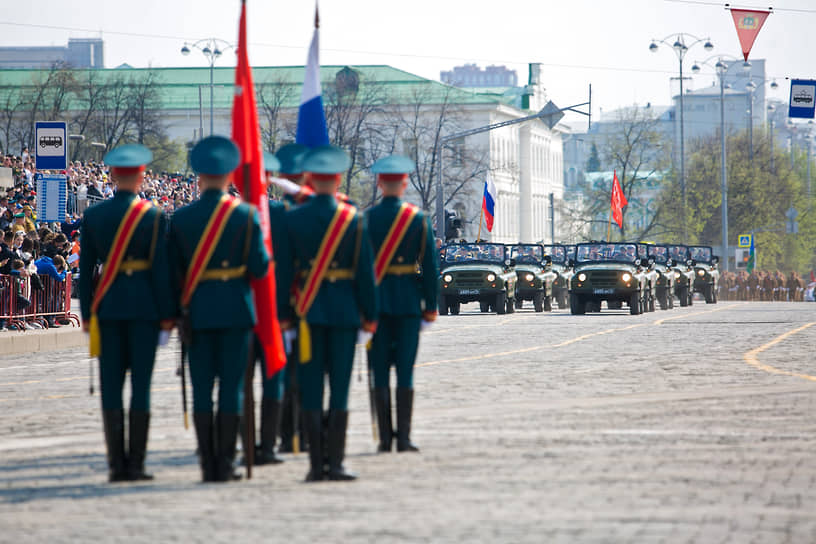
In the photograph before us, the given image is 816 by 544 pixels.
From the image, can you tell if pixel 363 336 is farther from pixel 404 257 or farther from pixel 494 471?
pixel 404 257

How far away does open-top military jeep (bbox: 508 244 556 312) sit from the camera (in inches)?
Answer: 1766

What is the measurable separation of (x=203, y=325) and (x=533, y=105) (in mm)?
128603

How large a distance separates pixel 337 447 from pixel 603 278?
31.5m

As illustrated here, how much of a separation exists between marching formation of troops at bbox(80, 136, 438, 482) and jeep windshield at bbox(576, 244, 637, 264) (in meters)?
32.3

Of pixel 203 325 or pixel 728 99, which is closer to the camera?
pixel 203 325

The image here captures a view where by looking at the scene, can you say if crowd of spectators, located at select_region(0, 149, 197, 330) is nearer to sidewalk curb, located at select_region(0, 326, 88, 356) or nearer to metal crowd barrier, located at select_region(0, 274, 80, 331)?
metal crowd barrier, located at select_region(0, 274, 80, 331)

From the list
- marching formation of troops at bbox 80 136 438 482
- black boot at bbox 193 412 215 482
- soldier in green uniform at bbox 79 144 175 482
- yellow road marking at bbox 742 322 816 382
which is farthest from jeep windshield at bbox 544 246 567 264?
black boot at bbox 193 412 215 482

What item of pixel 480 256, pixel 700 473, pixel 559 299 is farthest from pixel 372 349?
pixel 559 299

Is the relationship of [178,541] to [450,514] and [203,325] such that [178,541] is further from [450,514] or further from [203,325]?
[203,325]

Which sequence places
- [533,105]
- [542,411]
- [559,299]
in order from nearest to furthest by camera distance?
[542,411], [559,299], [533,105]

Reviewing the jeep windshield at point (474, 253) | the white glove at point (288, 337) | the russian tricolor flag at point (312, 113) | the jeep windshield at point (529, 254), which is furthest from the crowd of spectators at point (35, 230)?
the jeep windshield at point (529, 254)

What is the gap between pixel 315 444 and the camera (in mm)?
9453

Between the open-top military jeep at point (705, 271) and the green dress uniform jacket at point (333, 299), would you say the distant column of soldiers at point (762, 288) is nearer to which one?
the open-top military jeep at point (705, 271)

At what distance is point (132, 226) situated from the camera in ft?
31.8
